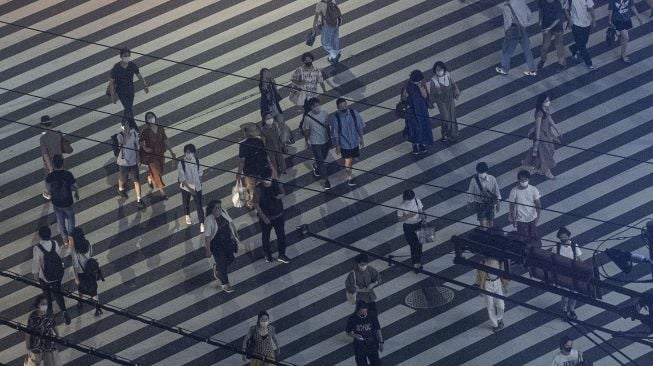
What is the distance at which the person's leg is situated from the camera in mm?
28375

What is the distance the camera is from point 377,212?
29922mm

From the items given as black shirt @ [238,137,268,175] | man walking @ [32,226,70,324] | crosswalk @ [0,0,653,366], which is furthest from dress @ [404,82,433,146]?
man walking @ [32,226,70,324]

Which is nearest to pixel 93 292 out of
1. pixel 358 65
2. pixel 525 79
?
pixel 358 65

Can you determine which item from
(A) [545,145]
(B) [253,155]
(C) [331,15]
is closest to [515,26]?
(A) [545,145]

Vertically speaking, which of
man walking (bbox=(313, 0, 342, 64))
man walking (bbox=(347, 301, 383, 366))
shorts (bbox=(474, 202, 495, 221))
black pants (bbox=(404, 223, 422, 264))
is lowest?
man walking (bbox=(347, 301, 383, 366))

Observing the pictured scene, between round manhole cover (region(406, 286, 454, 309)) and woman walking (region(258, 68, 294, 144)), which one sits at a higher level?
woman walking (region(258, 68, 294, 144))

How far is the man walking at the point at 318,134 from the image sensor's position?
2953 cm

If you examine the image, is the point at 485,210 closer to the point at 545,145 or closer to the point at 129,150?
the point at 545,145

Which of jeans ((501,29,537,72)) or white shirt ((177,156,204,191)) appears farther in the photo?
jeans ((501,29,537,72))

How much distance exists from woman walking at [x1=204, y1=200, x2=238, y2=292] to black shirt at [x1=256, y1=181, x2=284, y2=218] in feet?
1.97

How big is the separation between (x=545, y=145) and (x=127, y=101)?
7584mm

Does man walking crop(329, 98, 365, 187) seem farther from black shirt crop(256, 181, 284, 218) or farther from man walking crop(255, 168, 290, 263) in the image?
black shirt crop(256, 181, 284, 218)

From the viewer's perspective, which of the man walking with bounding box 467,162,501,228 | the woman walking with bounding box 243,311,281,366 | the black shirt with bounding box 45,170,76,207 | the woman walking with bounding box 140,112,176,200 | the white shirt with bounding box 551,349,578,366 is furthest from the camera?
the woman walking with bounding box 140,112,176,200

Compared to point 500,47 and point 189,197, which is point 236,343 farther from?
point 500,47
